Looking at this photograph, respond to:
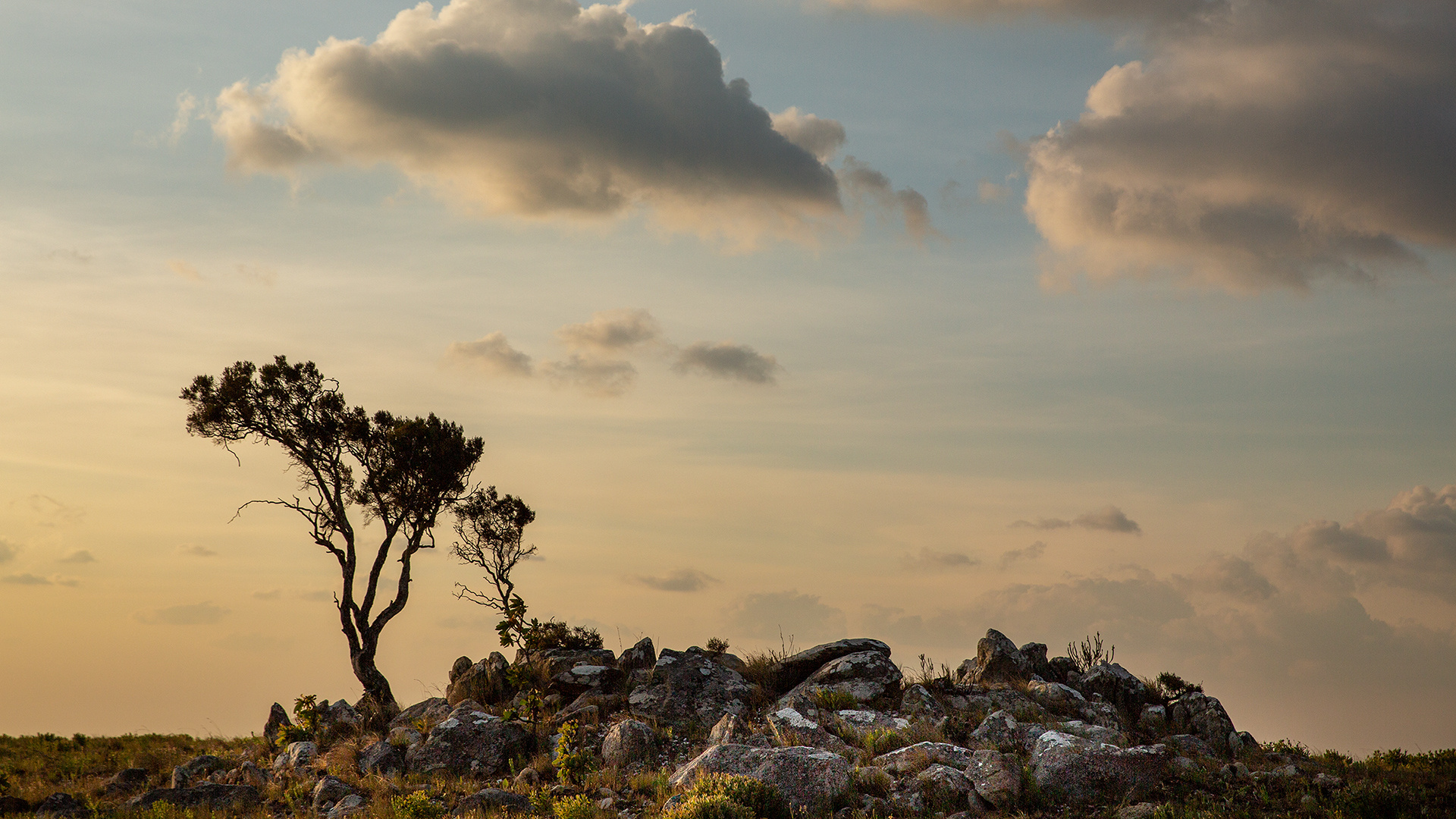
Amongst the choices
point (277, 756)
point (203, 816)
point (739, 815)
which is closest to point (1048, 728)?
point (739, 815)

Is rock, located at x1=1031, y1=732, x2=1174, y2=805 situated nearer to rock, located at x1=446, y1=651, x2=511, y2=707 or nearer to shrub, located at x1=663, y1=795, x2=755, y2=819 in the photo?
shrub, located at x1=663, y1=795, x2=755, y2=819

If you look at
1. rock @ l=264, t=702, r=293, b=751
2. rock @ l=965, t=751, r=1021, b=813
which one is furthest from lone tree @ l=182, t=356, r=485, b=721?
rock @ l=965, t=751, r=1021, b=813

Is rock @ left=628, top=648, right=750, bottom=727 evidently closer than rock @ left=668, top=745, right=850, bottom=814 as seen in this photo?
No

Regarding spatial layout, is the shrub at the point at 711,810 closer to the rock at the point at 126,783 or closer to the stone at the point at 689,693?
the stone at the point at 689,693

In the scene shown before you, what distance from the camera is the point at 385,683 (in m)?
30.8

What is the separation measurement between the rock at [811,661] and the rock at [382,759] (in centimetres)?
998

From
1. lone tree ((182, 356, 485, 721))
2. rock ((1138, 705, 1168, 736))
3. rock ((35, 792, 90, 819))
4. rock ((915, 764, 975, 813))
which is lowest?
rock ((35, 792, 90, 819))

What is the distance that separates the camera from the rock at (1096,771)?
17766 mm

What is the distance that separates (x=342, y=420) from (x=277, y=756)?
10.5 m

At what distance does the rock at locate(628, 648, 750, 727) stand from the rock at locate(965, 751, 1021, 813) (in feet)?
24.5

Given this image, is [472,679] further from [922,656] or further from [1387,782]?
[1387,782]

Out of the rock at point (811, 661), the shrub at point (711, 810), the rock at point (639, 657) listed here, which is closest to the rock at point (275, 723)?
the rock at point (639, 657)

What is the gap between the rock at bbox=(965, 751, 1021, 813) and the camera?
57.8 ft

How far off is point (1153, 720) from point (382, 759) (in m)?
19.6
